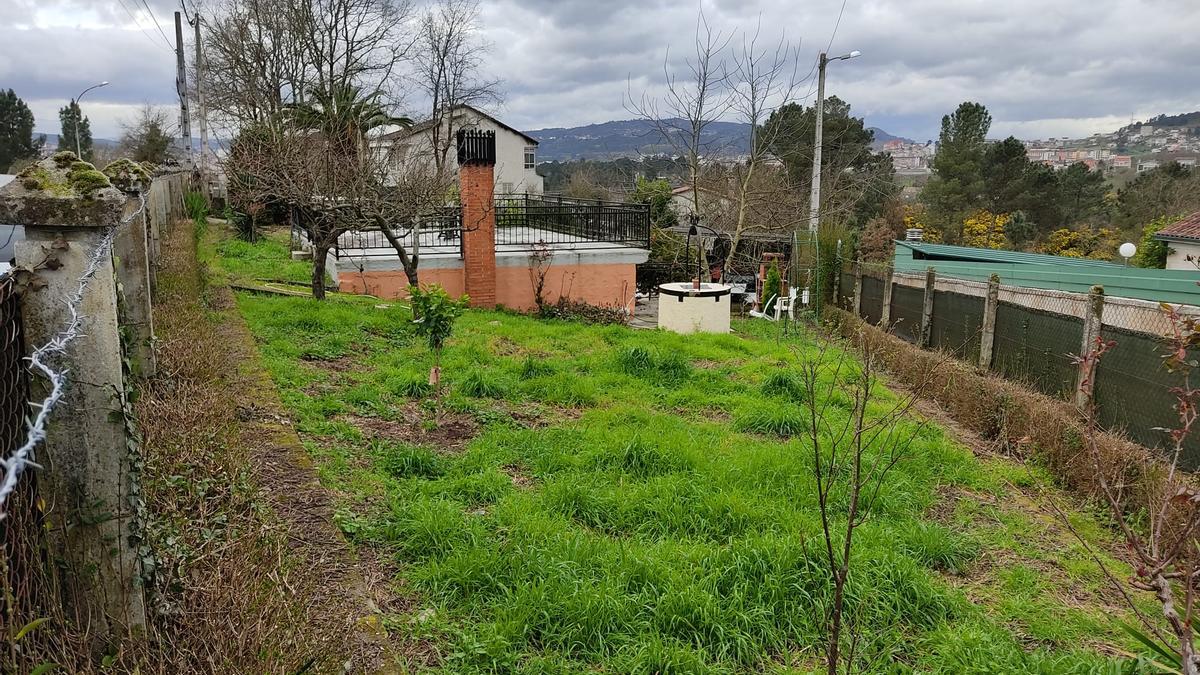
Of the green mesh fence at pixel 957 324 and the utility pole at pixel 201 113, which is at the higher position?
the utility pole at pixel 201 113

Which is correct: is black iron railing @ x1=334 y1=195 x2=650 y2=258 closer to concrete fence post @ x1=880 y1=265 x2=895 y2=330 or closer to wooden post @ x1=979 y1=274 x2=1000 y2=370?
concrete fence post @ x1=880 y1=265 x2=895 y2=330

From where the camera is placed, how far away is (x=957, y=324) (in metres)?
11.6

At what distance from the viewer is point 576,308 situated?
46.3ft

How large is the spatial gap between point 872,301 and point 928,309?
327 centimetres

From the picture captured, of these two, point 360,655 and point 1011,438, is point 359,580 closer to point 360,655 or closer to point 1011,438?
point 360,655

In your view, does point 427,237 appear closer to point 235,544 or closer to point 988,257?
point 988,257

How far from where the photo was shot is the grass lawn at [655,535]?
3.31 meters

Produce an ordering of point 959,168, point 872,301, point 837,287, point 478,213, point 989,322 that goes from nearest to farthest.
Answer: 1. point 989,322
2. point 478,213
3. point 872,301
4. point 837,287
5. point 959,168

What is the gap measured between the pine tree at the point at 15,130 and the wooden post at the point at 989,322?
174 feet

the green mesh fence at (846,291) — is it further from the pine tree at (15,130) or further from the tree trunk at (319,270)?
the pine tree at (15,130)

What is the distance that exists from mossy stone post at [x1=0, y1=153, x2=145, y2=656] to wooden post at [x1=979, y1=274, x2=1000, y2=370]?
10.6 metres

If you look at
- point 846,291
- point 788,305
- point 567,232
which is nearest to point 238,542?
point 567,232

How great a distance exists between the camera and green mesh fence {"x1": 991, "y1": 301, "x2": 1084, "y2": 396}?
8430mm

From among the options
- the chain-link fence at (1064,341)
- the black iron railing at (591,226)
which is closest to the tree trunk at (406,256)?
the black iron railing at (591,226)
